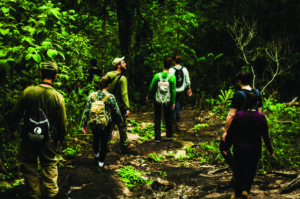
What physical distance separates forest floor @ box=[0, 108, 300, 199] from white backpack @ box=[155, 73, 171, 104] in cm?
129

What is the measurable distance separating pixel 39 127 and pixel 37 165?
0.64 m

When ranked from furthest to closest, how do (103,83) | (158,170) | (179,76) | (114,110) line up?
(179,76) < (158,170) < (114,110) < (103,83)

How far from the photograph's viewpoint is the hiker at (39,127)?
416 cm

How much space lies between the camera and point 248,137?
4039mm

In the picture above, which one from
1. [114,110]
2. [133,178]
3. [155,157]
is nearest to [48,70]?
[114,110]

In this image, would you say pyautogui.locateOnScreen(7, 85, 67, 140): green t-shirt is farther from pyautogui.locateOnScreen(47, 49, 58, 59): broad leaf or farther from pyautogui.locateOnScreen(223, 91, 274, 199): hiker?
pyautogui.locateOnScreen(223, 91, 274, 199): hiker

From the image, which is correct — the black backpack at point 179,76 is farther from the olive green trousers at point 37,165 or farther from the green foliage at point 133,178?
the olive green trousers at point 37,165

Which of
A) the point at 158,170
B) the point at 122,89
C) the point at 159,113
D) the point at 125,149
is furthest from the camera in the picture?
the point at 159,113

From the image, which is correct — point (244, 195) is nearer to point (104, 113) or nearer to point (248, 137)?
point (248, 137)

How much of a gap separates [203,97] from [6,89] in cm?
935

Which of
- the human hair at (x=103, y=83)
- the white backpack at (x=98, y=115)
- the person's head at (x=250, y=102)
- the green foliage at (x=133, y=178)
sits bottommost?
the green foliage at (x=133, y=178)

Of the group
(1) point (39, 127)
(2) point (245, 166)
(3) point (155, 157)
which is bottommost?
(3) point (155, 157)

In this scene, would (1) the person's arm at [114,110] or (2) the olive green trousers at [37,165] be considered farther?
(1) the person's arm at [114,110]

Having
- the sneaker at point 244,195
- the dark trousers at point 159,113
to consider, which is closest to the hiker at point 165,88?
the dark trousers at point 159,113
